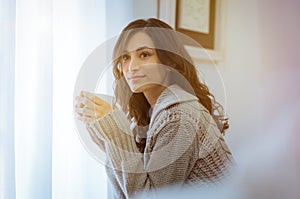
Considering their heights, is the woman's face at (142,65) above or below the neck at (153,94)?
above

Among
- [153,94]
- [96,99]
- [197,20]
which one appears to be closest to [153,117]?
[153,94]

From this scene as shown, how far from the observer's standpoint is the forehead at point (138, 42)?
96 centimetres

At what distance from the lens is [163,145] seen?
3.15ft

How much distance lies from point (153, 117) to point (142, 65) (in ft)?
0.47

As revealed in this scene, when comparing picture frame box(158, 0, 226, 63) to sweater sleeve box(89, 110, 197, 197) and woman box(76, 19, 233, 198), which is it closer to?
woman box(76, 19, 233, 198)

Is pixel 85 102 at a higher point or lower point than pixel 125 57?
lower

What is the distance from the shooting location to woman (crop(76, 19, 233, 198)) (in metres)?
0.96
